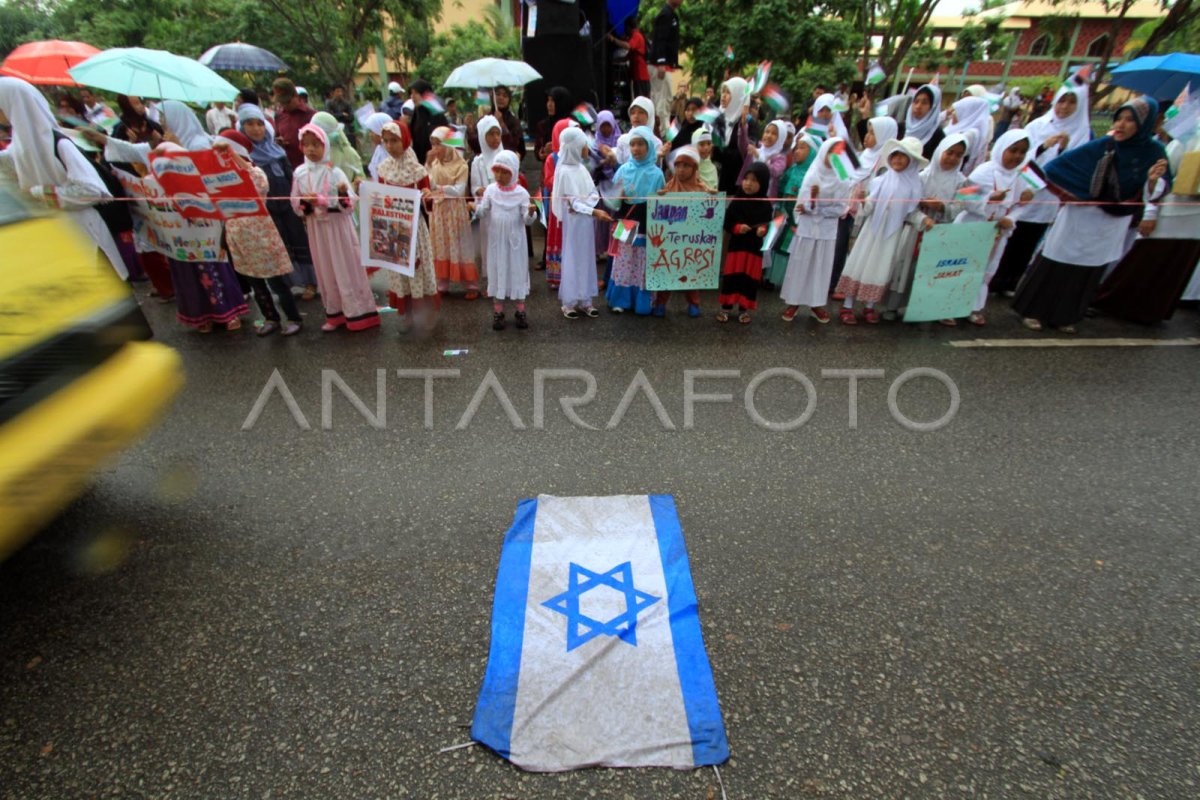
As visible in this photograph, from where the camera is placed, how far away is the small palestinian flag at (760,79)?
24.2 feet

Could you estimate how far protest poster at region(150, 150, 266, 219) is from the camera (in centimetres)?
481

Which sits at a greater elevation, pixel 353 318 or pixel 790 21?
pixel 790 21

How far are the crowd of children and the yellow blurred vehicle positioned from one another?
2.58 m

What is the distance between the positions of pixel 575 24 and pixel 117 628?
10126 millimetres

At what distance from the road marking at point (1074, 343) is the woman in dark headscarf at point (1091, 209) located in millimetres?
302

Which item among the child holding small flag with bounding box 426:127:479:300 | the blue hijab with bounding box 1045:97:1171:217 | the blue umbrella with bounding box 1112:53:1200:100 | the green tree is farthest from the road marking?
the green tree

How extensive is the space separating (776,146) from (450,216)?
356cm

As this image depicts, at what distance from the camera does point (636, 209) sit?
5.71 metres

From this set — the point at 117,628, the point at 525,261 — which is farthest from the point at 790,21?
the point at 117,628

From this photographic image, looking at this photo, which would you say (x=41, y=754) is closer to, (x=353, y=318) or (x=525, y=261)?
(x=353, y=318)

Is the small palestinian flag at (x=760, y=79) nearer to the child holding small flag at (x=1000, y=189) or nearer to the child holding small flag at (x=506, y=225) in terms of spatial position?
the child holding small flag at (x=1000, y=189)

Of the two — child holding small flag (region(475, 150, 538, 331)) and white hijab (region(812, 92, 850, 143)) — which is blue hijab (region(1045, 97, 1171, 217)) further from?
child holding small flag (region(475, 150, 538, 331))

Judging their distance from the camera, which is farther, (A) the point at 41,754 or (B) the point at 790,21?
(B) the point at 790,21

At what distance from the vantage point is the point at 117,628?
248cm
